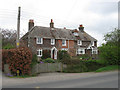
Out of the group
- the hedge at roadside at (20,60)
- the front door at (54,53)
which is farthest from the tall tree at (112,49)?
the front door at (54,53)

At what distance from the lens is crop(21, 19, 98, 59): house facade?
100 feet

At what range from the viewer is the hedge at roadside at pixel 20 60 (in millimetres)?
14152

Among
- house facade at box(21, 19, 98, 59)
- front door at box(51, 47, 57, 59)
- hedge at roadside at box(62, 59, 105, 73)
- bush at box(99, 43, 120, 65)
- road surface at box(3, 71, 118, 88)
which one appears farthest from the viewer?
front door at box(51, 47, 57, 59)

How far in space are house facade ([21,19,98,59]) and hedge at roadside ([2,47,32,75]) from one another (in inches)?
532

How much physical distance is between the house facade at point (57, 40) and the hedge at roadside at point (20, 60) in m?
13.5

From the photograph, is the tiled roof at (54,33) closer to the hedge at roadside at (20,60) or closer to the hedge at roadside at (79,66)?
Answer: the hedge at roadside at (79,66)

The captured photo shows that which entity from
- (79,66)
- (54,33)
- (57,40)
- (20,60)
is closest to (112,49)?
(79,66)

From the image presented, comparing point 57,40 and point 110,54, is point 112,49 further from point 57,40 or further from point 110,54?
point 57,40

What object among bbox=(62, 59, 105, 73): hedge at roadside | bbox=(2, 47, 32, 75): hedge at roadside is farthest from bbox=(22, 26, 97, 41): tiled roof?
bbox=(2, 47, 32, 75): hedge at roadside

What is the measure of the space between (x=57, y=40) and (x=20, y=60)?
19550mm

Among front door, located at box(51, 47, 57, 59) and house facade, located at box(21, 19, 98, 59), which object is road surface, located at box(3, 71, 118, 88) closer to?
house facade, located at box(21, 19, 98, 59)

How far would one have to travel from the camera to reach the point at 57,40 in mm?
33156

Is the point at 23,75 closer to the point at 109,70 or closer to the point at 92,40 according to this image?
the point at 109,70

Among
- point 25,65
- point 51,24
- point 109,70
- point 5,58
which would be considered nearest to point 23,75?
point 25,65
